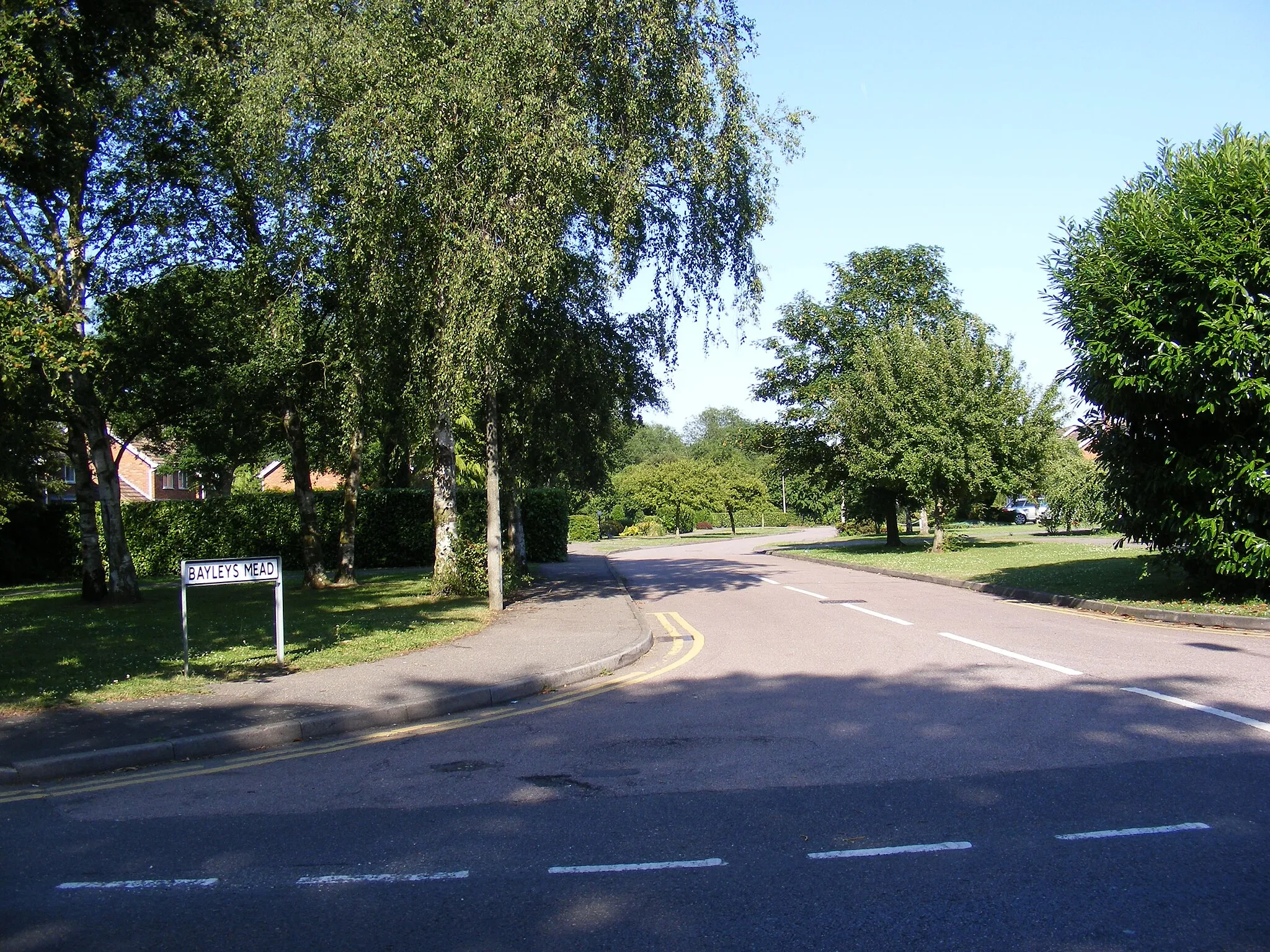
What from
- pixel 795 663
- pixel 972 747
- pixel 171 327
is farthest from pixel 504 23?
pixel 972 747

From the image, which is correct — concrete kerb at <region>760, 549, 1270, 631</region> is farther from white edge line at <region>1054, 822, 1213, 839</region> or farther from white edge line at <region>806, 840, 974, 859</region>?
white edge line at <region>806, 840, 974, 859</region>

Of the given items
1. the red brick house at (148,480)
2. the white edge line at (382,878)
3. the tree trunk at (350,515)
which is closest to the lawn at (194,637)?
the tree trunk at (350,515)

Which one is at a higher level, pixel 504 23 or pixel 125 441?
pixel 504 23

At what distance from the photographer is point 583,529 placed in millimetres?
65938

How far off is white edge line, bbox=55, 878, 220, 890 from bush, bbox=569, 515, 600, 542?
59.9 m

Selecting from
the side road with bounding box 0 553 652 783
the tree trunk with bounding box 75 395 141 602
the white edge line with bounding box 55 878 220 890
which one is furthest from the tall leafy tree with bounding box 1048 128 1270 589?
the tree trunk with bounding box 75 395 141 602

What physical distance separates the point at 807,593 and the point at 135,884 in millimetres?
17379

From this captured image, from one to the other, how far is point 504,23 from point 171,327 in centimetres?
916

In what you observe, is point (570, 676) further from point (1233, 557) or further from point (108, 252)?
point (108, 252)

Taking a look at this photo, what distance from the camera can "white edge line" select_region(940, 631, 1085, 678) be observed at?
9.84 metres

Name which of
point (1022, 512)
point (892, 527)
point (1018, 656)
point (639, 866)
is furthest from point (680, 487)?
point (639, 866)

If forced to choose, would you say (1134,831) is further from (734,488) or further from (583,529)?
(734,488)

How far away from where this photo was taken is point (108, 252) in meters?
18.5

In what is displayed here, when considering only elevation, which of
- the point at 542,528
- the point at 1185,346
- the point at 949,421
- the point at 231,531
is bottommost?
the point at 542,528
